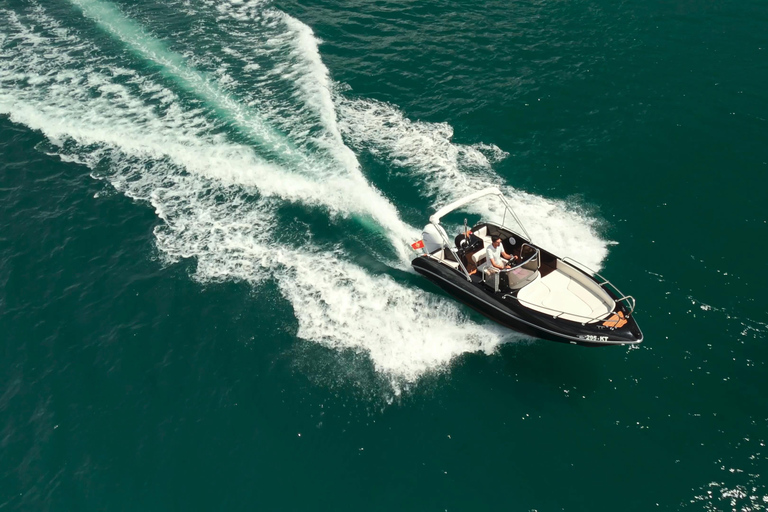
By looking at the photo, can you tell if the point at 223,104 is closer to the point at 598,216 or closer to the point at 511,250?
the point at 511,250

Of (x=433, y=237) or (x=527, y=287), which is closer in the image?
(x=527, y=287)

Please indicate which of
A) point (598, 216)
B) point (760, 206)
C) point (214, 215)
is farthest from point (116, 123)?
point (760, 206)

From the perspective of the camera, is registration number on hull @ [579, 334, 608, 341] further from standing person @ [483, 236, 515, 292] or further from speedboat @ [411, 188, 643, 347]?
standing person @ [483, 236, 515, 292]

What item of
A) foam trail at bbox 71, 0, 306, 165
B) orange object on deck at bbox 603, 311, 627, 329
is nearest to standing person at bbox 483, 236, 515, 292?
orange object on deck at bbox 603, 311, 627, 329

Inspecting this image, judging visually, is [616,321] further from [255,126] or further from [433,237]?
[255,126]

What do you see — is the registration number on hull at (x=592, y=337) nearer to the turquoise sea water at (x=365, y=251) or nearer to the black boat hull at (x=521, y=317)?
the black boat hull at (x=521, y=317)

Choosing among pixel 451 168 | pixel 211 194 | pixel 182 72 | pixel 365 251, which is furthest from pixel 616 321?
pixel 182 72

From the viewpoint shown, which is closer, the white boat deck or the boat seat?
the white boat deck
